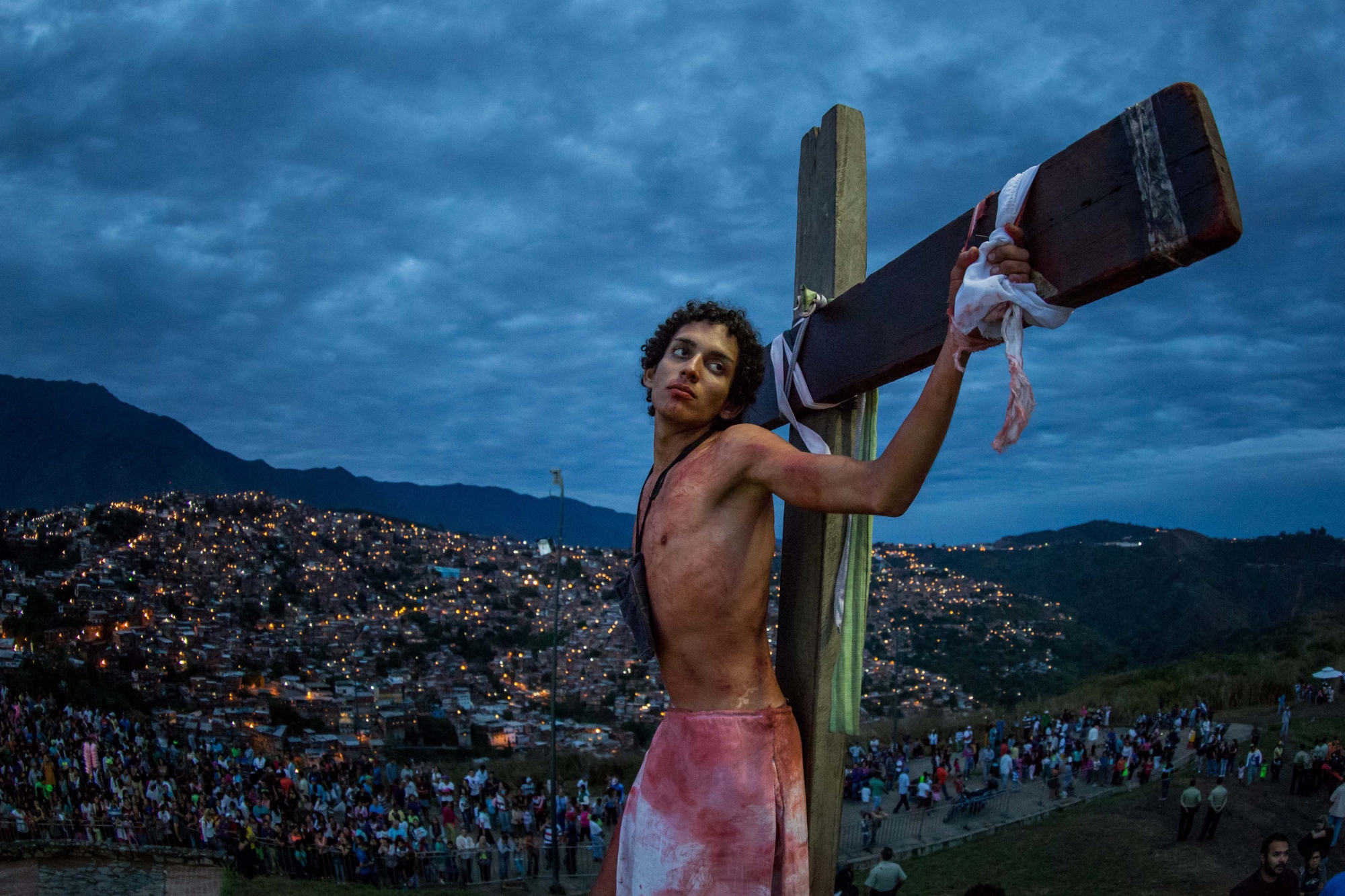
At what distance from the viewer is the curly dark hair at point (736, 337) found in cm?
249

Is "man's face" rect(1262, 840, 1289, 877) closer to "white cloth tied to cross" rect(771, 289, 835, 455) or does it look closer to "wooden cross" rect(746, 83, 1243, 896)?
"wooden cross" rect(746, 83, 1243, 896)

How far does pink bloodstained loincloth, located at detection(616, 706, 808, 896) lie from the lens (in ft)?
6.75

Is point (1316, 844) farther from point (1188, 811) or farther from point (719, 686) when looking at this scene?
point (719, 686)

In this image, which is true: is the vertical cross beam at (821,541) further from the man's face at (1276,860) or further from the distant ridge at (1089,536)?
the distant ridge at (1089,536)

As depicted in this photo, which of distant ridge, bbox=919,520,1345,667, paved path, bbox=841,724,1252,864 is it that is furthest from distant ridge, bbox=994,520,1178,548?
paved path, bbox=841,724,1252,864

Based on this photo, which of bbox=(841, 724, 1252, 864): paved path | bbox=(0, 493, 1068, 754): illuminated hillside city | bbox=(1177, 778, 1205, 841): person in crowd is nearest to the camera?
bbox=(1177, 778, 1205, 841): person in crowd

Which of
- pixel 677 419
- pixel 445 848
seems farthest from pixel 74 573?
pixel 677 419

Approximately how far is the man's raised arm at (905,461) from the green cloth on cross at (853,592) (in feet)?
1.30

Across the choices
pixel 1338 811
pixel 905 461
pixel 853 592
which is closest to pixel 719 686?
pixel 853 592

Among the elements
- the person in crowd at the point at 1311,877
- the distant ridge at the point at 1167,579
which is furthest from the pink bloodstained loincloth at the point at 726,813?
the distant ridge at the point at 1167,579

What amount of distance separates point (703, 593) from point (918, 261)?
3.03 ft

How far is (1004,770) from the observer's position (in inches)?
676

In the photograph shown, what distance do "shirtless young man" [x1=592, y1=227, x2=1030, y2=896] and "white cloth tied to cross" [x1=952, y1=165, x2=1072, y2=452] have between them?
1.28ft

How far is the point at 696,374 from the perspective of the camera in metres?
2.39
